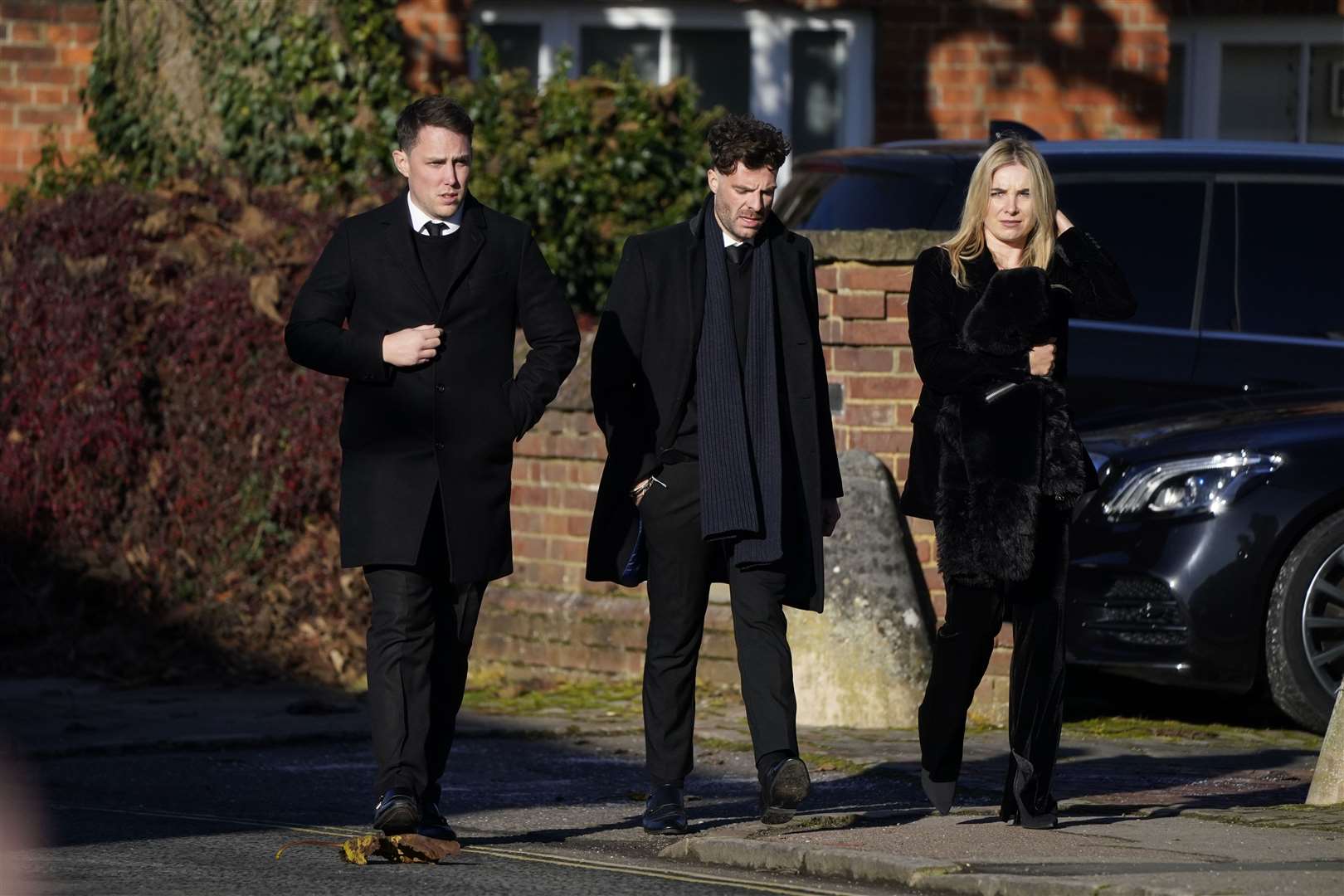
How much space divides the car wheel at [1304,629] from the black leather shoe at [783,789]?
2.85m

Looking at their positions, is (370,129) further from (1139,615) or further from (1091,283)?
(1091,283)

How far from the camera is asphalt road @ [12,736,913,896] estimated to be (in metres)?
5.64

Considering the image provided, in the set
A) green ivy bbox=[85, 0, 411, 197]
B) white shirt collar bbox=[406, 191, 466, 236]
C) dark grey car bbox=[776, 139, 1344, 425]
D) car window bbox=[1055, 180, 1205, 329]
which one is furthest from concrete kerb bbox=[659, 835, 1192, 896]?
green ivy bbox=[85, 0, 411, 197]

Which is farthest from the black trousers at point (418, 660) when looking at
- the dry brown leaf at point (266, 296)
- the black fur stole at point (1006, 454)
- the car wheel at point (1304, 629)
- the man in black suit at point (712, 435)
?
the dry brown leaf at point (266, 296)

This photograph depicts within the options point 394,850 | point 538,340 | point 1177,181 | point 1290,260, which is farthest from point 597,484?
point 394,850

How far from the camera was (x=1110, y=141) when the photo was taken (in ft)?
31.3

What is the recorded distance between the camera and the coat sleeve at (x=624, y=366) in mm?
6449

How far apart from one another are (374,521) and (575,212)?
639cm

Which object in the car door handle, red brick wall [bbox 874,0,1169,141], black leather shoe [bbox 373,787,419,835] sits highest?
red brick wall [bbox 874,0,1169,141]

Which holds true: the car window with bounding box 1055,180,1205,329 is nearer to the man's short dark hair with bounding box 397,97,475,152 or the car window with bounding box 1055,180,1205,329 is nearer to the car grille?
the car grille

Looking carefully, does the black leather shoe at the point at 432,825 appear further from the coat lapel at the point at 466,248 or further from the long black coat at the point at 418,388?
the coat lapel at the point at 466,248

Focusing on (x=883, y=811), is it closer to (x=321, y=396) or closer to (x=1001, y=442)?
(x=1001, y=442)

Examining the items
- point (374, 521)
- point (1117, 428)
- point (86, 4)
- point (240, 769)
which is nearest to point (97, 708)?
point (240, 769)

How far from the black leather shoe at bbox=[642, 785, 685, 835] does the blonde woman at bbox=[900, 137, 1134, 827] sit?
0.66 meters
